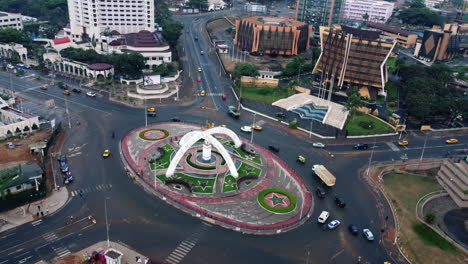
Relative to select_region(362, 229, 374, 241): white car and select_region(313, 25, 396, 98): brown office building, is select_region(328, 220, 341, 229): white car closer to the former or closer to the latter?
select_region(362, 229, 374, 241): white car

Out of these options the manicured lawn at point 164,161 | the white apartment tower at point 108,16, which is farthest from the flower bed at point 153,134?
the white apartment tower at point 108,16

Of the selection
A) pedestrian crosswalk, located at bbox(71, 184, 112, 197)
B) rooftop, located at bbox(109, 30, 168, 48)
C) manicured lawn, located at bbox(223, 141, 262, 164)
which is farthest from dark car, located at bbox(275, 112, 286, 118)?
rooftop, located at bbox(109, 30, 168, 48)

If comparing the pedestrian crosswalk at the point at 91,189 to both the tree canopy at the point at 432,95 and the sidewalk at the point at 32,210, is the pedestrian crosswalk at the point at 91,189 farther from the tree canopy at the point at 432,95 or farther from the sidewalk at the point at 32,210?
the tree canopy at the point at 432,95

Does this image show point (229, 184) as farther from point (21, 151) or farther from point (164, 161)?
point (21, 151)

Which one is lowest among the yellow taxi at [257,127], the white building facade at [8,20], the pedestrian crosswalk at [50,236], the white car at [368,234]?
the pedestrian crosswalk at [50,236]

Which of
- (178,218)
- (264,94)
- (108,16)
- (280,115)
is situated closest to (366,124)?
(280,115)

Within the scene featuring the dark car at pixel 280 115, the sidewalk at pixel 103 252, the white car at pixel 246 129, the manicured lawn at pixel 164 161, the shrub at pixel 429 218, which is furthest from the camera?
the dark car at pixel 280 115

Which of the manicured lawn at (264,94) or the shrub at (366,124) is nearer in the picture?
the shrub at (366,124)
